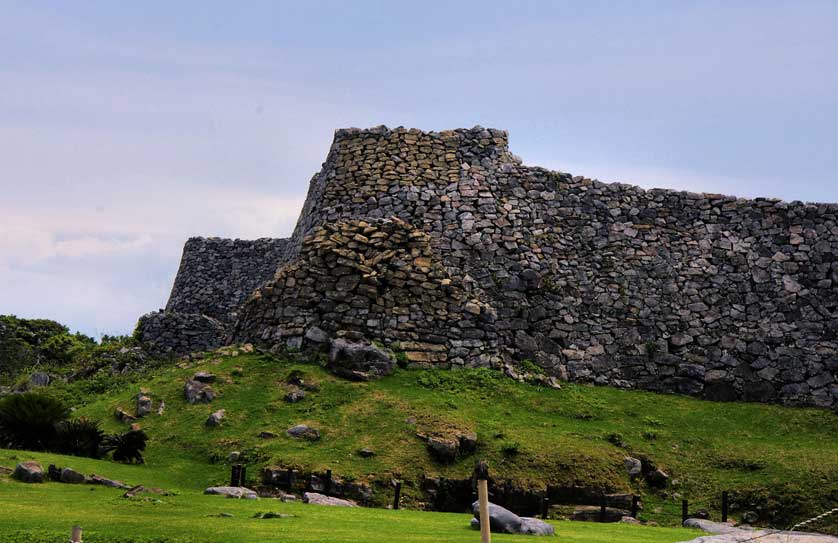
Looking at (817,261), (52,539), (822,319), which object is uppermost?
(817,261)

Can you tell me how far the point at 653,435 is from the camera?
1182 inches

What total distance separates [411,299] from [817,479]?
14.7 metres

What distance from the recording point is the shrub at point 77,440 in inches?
977

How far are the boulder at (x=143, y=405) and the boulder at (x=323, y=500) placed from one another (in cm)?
830

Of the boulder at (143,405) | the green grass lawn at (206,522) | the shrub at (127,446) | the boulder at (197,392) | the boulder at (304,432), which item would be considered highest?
the boulder at (197,392)

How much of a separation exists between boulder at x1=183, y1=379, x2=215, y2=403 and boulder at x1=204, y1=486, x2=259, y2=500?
298 inches

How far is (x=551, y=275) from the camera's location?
120ft

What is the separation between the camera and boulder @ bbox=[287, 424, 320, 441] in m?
26.8

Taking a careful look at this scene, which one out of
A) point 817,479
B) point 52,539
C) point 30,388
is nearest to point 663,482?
point 817,479

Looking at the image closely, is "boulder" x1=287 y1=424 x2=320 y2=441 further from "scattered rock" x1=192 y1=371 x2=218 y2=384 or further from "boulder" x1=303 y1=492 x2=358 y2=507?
"scattered rock" x1=192 y1=371 x2=218 y2=384

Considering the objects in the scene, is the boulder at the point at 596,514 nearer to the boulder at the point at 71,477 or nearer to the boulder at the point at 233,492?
the boulder at the point at 233,492

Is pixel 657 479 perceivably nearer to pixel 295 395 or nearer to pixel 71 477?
pixel 295 395

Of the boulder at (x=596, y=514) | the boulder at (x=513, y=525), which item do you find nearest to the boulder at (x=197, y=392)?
the boulder at (x=596, y=514)

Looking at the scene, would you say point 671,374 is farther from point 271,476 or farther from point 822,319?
point 271,476
